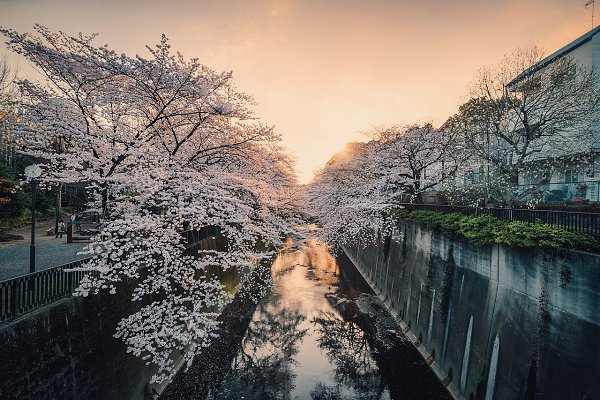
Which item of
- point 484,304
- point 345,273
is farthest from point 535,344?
point 345,273

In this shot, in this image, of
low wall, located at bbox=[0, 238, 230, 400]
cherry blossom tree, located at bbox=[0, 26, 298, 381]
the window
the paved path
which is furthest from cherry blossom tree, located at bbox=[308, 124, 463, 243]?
the paved path

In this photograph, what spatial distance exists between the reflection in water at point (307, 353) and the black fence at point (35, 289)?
25.0 feet

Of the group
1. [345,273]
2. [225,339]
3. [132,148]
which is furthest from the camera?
[345,273]

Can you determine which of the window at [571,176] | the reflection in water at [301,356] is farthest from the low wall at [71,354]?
the window at [571,176]

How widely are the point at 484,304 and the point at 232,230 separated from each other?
10.7 meters

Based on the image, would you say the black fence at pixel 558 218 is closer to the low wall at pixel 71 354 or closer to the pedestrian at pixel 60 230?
the low wall at pixel 71 354

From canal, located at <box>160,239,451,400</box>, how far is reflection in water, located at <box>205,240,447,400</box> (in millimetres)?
43

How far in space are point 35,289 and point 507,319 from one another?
47.9 feet

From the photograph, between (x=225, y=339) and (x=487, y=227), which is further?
(x=225, y=339)

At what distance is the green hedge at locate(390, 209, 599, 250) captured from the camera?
803cm

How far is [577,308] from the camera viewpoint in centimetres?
769

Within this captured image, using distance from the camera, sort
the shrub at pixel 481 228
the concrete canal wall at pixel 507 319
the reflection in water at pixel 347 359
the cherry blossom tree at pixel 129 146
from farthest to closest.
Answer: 1. the reflection in water at pixel 347 359
2. the shrub at pixel 481 228
3. the cherry blossom tree at pixel 129 146
4. the concrete canal wall at pixel 507 319

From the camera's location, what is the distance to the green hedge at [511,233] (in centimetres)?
803

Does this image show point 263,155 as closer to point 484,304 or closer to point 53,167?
point 53,167
